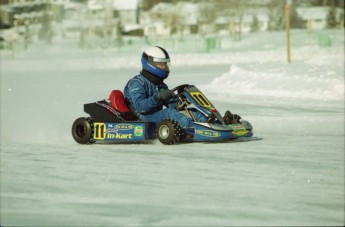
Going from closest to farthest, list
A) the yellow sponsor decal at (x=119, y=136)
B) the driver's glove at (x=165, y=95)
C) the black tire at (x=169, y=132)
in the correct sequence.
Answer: the black tire at (x=169, y=132) < the driver's glove at (x=165, y=95) < the yellow sponsor decal at (x=119, y=136)

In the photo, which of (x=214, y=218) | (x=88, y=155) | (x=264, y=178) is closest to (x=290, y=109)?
(x=88, y=155)

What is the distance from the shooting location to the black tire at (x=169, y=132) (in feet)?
31.0

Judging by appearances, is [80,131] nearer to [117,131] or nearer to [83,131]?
[83,131]

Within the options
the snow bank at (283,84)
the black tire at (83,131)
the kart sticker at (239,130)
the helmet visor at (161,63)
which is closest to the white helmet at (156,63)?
the helmet visor at (161,63)

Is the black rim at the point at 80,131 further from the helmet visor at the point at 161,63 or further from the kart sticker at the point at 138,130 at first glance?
the helmet visor at the point at 161,63

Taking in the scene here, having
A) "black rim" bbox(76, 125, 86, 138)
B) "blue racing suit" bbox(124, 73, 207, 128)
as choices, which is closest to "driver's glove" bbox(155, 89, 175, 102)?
"blue racing suit" bbox(124, 73, 207, 128)

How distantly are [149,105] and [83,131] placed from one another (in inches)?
38.8

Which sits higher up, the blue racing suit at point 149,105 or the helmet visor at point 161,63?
the helmet visor at point 161,63

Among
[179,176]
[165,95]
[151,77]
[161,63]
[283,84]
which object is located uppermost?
[161,63]

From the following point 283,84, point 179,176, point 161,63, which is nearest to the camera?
point 179,176

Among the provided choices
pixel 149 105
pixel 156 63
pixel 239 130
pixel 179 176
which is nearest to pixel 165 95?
pixel 149 105

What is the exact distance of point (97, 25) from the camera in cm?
7862

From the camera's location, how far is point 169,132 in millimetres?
9484

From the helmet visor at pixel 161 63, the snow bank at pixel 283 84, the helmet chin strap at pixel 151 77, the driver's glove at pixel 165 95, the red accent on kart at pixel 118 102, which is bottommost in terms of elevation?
the snow bank at pixel 283 84
